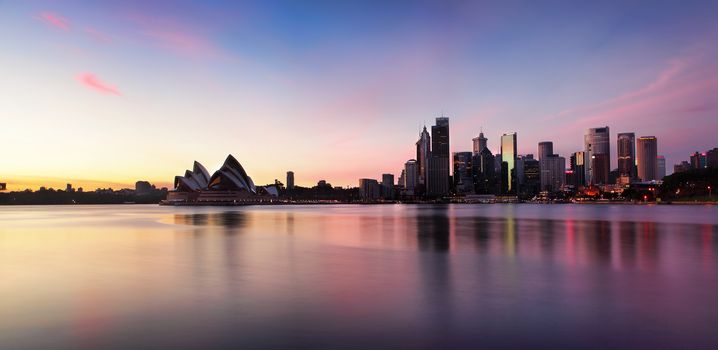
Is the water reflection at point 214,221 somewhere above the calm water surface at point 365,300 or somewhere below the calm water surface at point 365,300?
below

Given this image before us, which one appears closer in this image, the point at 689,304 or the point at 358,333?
the point at 358,333

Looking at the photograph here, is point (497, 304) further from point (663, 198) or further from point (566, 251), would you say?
point (663, 198)

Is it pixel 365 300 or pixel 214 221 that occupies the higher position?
Answer: pixel 365 300

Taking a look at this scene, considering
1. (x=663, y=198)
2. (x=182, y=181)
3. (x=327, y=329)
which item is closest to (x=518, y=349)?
(x=327, y=329)

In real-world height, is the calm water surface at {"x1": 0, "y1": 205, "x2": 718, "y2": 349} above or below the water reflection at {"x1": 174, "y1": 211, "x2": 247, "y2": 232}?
above

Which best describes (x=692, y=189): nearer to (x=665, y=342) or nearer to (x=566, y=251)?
(x=566, y=251)

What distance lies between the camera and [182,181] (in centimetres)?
19725

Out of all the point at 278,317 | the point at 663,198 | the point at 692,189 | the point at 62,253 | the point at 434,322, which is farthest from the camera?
the point at 663,198

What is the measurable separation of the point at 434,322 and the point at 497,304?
8.39 ft

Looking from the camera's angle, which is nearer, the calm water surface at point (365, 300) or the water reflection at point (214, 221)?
the calm water surface at point (365, 300)

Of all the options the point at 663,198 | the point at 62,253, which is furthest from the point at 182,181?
the point at 663,198

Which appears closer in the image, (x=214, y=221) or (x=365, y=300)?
(x=365, y=300)

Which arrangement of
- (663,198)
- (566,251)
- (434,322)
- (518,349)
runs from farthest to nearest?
(663,198), (566,251), (434,322), (518,349)

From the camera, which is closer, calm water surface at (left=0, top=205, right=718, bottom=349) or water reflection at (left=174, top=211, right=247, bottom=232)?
calm water surface at (left=0, top=205, right=718, bottom=349)
